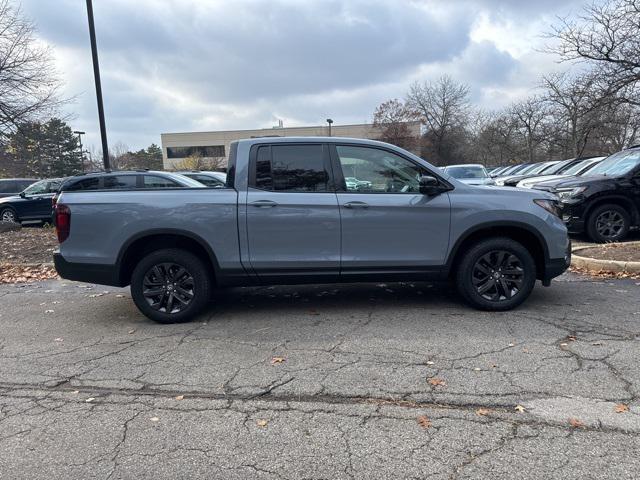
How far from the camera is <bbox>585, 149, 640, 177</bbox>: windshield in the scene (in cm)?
925

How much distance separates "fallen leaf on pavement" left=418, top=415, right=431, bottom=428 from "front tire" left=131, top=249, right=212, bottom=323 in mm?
2859

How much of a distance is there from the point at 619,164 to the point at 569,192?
1.46 metres

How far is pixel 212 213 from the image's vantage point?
503cm

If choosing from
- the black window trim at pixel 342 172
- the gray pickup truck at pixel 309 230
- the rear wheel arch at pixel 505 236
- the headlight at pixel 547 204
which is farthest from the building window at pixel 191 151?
the headlight at pixel 547 204

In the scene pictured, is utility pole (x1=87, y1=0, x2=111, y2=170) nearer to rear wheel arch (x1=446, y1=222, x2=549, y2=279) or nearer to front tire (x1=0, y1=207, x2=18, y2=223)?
front tire (x1=0, y1=207, x2=18, y2=223)

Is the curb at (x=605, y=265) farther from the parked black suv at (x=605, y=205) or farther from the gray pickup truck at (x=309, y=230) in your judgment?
the gray pickup truck at (x=309, y=230)

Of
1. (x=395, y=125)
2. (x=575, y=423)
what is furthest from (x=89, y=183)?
(x=395, y=125)

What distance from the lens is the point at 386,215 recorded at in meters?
5.12

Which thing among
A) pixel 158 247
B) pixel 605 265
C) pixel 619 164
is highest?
pixel 619 164

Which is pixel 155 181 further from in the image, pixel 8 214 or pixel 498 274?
pixel 8 214

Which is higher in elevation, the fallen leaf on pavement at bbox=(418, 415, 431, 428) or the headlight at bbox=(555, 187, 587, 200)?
the headlight at bbox=(555, 187, 587, 200)

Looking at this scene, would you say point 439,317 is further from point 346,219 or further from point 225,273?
point 225,273

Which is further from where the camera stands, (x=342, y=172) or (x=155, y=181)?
(x=155, y=181)

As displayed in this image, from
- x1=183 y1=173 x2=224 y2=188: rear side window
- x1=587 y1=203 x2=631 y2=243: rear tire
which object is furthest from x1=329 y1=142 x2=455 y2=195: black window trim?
x1=183 y1=173 x2=224 y2=188: rear side window
